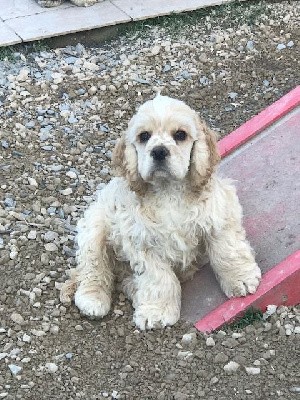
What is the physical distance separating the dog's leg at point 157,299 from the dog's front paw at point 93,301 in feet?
0.60

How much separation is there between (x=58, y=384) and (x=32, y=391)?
0.13 meters

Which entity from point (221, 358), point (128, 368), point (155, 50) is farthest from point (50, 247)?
point (155, 50)

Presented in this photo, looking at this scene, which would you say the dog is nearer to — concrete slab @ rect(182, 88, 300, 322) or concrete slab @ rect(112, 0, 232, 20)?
concrete slab @ rect(182, 88, 300, 322)

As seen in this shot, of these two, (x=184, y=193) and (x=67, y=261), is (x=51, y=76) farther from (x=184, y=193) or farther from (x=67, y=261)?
(x=184, y=193)

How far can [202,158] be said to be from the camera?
4.68m

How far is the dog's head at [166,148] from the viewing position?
4.56m

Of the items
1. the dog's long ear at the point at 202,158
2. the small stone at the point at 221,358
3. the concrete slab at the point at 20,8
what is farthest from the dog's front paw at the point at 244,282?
the concrete slab at the point at 20,8

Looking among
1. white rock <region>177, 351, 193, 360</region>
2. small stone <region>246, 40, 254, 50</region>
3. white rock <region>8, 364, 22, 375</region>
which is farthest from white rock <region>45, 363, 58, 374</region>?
small stone <region>246, 40, 254, 50</region>

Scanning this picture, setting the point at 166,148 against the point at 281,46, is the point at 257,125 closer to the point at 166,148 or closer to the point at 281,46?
the point at 166,148

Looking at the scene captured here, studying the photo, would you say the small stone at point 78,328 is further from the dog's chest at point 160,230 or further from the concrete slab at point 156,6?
the concrete slab at point 156,6

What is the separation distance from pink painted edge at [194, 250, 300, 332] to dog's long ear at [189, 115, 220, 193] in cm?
62

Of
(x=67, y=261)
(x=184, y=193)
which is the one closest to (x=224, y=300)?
(x=184, y=193)

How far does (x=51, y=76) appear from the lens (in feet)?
24.4

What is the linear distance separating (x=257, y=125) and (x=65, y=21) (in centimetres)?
275
